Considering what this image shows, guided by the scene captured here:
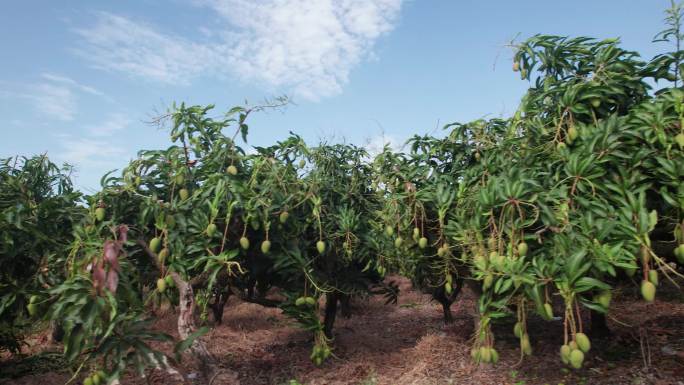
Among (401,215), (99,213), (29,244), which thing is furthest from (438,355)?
(29,244)

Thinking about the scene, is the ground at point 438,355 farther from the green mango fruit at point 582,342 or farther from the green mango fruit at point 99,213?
the green mango fruit at point 99,213

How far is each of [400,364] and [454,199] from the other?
2234mm

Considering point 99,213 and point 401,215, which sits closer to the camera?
point 99,213

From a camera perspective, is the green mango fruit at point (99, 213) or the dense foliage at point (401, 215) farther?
the green mango fruit at point (99, 213)

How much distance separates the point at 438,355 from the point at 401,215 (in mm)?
1866

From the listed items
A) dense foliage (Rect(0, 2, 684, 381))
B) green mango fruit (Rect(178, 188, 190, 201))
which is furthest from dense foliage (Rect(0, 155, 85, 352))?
green mango fruit (Rect(178, 188, 190, 201))

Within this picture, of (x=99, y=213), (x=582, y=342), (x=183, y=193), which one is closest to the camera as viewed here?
(x=582, y=342)

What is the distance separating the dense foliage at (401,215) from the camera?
9.57 feet

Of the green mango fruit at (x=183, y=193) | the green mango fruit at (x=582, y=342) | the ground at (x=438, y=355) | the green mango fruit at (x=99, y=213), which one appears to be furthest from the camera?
the ground at (x=438, y=355)

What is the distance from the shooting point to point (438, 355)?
17.3 feet

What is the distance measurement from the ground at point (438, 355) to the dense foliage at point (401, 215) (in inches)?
29.9

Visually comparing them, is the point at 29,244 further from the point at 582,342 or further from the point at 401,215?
the point at 582,342

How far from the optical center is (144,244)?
164 inches

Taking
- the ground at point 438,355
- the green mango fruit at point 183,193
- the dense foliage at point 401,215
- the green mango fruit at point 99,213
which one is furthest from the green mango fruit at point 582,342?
the green mango fruit at point 99,213
